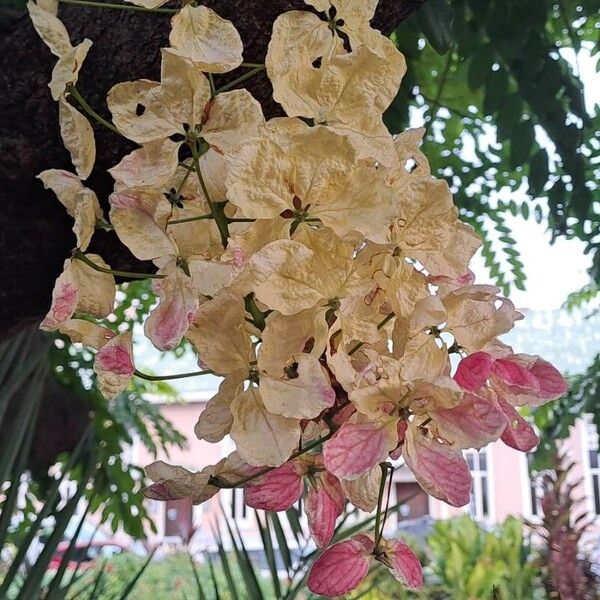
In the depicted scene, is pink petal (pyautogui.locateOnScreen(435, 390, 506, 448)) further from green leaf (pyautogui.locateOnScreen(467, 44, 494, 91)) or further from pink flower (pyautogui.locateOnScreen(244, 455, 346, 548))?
green leaf (pyautogui.locateOnScreen(467, 44, 494, 91))

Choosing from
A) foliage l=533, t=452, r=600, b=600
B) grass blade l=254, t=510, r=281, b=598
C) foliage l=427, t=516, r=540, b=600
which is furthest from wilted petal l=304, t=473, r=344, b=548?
foliage l=427, t=516, r=540, b=600

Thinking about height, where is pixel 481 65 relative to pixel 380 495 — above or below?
above

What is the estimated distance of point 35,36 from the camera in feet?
1.59

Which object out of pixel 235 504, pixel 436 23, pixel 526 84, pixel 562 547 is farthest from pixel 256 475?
pixel 235 504

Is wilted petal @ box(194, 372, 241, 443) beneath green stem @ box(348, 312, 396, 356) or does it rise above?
beneath

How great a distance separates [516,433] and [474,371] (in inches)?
1.9

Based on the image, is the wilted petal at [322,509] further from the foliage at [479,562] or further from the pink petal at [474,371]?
the foliage at [479,562]

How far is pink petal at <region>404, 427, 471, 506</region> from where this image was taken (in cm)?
26

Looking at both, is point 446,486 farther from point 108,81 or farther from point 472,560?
point 472,560

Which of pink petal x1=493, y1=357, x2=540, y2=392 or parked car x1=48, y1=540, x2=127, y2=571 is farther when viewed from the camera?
parked car x1=48, y1=540, x2=127, y2=571

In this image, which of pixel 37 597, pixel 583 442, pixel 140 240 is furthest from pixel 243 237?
pixel 583 442

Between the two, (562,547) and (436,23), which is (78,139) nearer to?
(436,23)

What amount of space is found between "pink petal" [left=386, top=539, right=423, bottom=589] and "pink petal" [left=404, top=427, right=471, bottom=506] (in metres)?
0.06

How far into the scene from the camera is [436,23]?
1.89 feet
